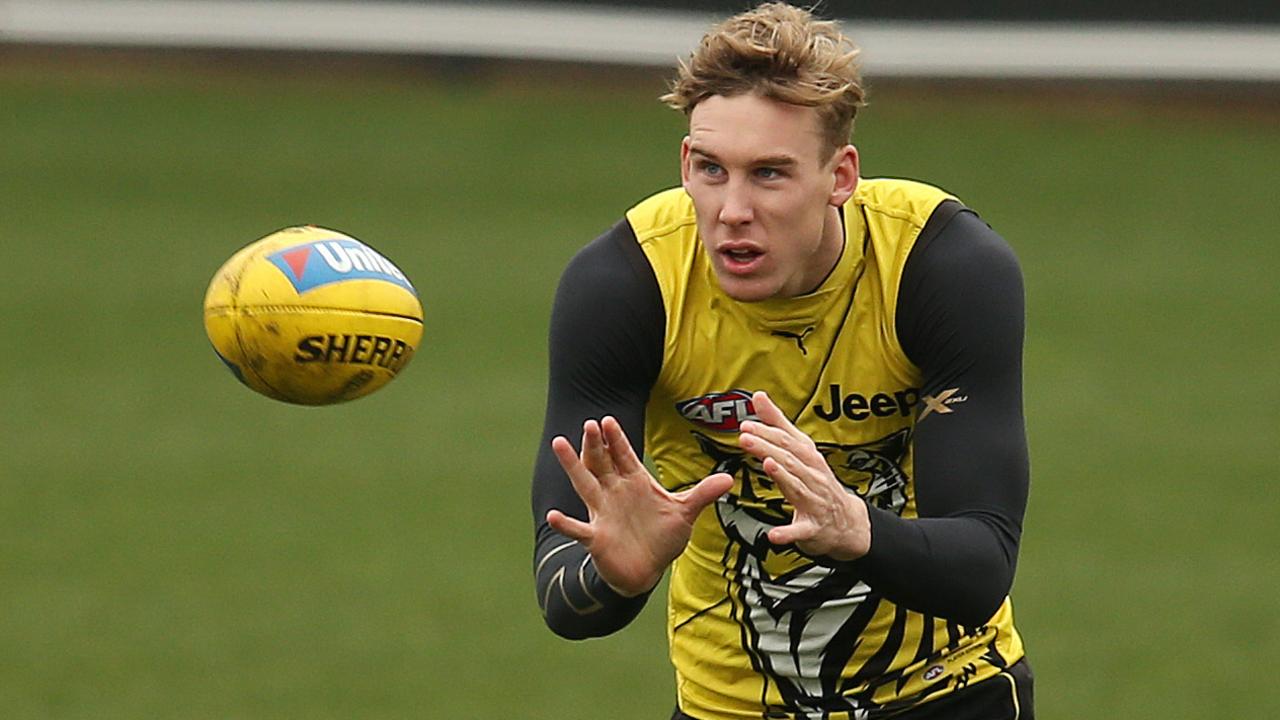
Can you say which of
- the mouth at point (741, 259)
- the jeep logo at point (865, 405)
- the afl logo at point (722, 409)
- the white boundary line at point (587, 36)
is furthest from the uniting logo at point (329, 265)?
the white boundary line at point (587, 36)

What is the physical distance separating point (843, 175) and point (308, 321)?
1.46 metres

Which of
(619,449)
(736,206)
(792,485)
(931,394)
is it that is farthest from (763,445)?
(931,394)

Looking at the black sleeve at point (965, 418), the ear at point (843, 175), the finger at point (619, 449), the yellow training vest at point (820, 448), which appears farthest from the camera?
the yellow training vest at point (820, 448)

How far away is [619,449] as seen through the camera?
477 cm

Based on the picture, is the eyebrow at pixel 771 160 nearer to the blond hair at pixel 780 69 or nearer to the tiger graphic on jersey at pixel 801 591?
the blond hair at pixel 780 69

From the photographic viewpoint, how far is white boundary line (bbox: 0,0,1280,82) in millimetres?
20812

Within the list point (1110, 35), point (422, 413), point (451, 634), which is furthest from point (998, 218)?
point (451, 634)

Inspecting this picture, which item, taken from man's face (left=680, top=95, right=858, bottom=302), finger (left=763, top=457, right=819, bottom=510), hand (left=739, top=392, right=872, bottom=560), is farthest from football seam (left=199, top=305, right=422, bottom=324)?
finger (left=763, top=457, right=819, bottom=510)

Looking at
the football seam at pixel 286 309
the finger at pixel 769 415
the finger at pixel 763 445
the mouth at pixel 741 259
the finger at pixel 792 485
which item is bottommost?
the finger at pixel 792 485

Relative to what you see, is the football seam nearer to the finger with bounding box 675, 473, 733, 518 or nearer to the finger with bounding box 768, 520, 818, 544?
the finger with bounding box 675, 473, 733, 518

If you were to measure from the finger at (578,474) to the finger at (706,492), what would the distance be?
206mm

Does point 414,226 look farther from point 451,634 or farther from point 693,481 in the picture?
point 693,481

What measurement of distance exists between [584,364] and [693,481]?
22.1 inches

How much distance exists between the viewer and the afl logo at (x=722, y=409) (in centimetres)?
540
